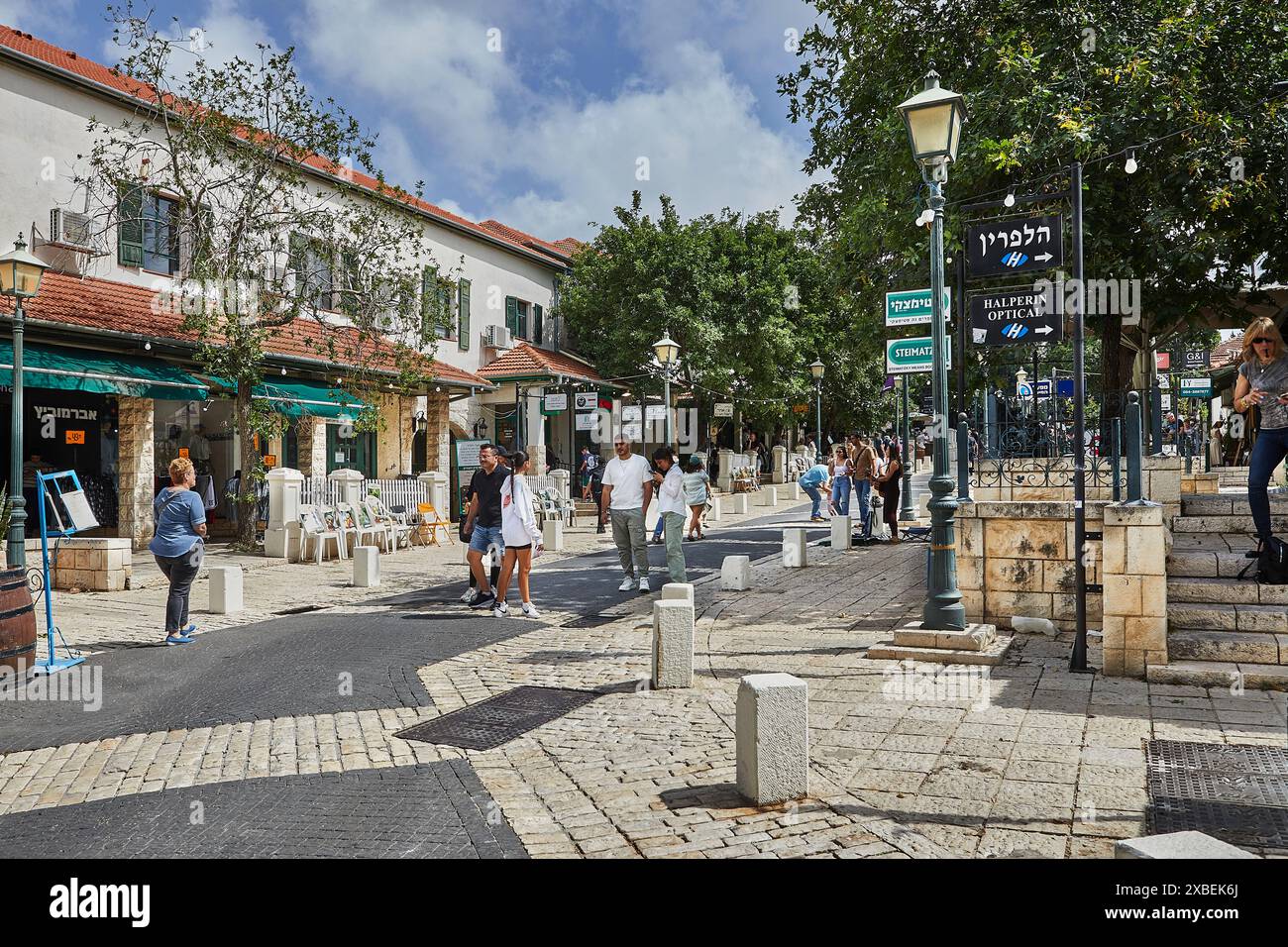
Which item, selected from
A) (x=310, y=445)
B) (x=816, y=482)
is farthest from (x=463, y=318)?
(x=816, y=482)

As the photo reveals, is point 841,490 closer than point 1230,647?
No

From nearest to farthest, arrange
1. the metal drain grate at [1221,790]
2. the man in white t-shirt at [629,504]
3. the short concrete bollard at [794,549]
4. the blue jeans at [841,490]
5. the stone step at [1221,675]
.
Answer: the metal drain grate at [1221,790] < the stone step at [1221,675] < the man in white t-shirt at [629,504] < the short concrete bollard at [794,549] < the blue jeans at [841,490]

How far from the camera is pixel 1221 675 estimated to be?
639cm

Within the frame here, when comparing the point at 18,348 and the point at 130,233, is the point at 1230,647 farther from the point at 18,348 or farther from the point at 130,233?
the point at 130,233

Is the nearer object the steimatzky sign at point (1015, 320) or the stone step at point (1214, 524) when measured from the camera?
the steimatzky sign at point (1015, 320)

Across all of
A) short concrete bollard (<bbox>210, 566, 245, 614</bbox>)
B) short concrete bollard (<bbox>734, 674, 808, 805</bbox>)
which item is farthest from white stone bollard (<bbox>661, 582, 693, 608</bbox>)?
short concrete bollard (<bbox>210, 566, 245, 614</bbox>)

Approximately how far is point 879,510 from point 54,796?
15200 mm

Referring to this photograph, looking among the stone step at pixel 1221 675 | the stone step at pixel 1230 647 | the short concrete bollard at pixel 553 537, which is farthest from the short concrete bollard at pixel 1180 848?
the short concrete bollard at pixel 553 537

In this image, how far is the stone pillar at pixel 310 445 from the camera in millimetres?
19250

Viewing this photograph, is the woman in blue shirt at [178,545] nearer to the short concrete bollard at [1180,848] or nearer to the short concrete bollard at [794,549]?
the short concrete bollard at [794,549]

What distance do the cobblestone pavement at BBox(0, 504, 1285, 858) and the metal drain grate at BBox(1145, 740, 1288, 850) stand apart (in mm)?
117

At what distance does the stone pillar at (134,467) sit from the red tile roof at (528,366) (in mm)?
11876

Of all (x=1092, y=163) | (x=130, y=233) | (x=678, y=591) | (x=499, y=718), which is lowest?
(x=499, y=718)

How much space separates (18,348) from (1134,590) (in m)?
11.6
